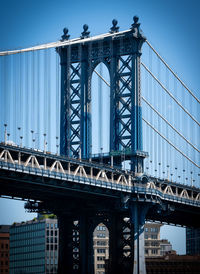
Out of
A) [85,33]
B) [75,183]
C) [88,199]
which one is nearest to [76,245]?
[88,199]

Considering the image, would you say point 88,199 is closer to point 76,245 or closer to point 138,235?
point 138,235

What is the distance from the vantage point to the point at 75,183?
121250 millimetres

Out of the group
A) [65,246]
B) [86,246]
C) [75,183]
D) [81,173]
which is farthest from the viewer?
[65,246]

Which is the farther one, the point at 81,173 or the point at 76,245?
the point at 76,245

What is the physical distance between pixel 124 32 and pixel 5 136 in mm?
38429

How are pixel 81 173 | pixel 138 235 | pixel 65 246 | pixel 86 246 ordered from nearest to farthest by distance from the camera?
pixel 81 173, pixel 138 235, pixel 86 246, pixel 65 246

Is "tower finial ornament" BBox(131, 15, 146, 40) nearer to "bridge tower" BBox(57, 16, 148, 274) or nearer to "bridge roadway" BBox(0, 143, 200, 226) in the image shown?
"bridge tower" BBox(57, 16, 148, 274)

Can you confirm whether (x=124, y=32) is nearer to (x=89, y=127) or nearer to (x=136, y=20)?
(x=136, y=20)

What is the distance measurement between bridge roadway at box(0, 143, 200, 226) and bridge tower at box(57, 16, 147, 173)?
400 centimetres

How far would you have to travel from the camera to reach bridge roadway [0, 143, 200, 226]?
367 feet

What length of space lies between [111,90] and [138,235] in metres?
24.3

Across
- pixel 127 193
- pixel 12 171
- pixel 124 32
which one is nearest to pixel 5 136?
pixel 12 171

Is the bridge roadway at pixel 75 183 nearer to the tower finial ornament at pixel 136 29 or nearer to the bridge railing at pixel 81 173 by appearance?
the bridge railing at pixel 81 173

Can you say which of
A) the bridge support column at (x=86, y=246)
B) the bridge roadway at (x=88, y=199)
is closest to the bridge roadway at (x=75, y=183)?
the bridge roadway at (x=88, y=199)
